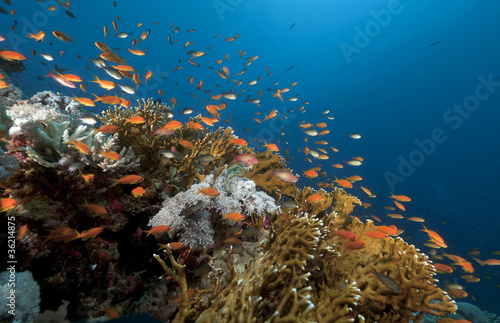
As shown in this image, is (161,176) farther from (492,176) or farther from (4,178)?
(492,176)

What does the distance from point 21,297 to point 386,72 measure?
86.5 meters

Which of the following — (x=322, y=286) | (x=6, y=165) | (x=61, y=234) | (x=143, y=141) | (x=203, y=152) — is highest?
(x=143, y=141)

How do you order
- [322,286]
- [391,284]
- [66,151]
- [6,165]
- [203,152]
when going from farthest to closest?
[203,152]
[66,151]
[322,286]
[6,165]
[391,284]

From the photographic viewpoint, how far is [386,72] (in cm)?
6631

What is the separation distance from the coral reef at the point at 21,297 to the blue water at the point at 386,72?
48115mm

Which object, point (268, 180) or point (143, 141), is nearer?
point (143, 141)

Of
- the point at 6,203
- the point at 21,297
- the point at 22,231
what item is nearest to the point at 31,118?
the point at 6,203

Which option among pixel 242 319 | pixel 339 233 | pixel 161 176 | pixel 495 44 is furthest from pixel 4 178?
pixel 495 44

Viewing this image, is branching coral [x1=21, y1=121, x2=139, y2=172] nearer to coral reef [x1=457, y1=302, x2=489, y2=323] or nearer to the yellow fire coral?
the yellow fire coral

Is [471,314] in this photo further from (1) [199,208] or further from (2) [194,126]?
(2) [194,126]

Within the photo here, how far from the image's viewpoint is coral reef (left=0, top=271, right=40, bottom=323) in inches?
75.2

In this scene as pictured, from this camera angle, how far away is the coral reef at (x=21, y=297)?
191 cm

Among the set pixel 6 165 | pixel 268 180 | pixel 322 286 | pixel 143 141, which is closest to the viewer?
pixel 6 165

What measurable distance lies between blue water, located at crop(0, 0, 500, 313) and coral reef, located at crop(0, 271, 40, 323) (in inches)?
1894
